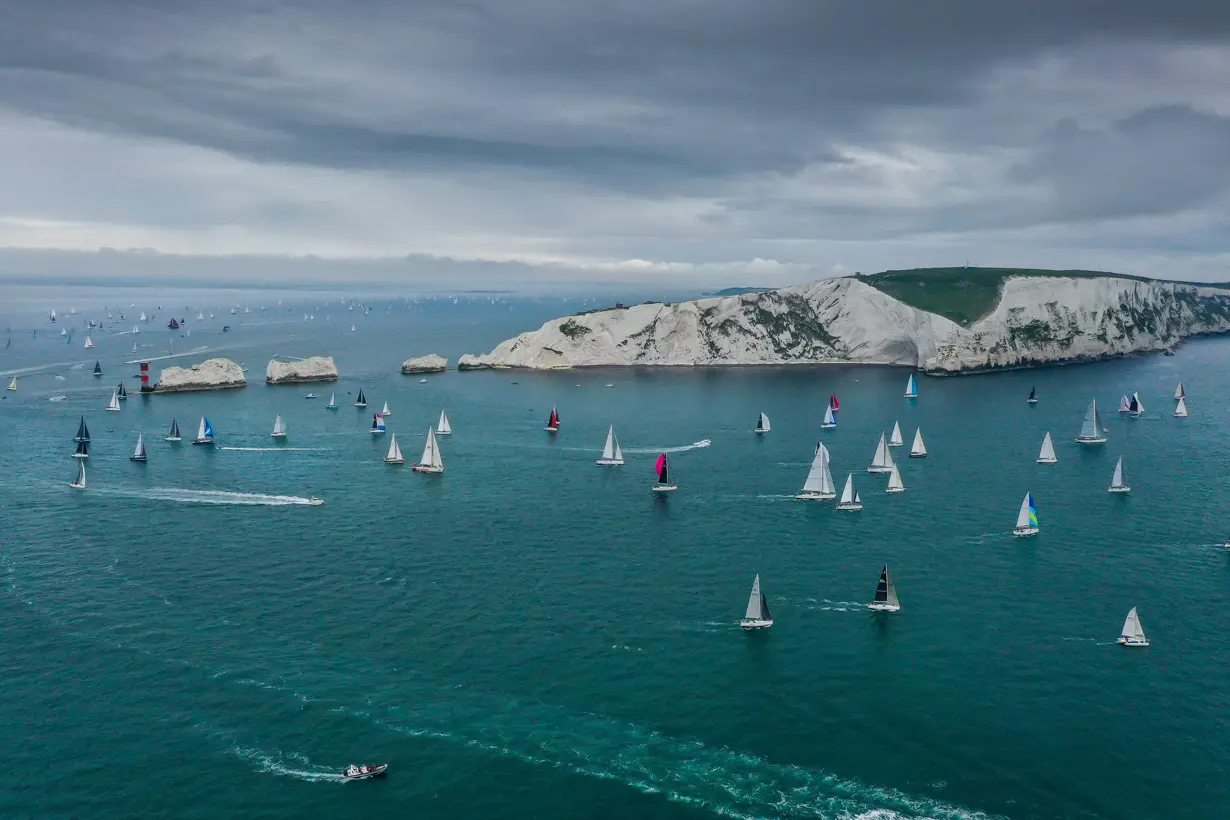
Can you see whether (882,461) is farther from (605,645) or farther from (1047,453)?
(605,645)

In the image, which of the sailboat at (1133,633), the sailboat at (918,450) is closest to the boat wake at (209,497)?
the sailboat at (1133,633)

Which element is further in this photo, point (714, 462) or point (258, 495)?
point (714, 462)

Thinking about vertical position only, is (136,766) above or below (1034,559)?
below

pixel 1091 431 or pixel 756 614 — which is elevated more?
pixel 1091 431

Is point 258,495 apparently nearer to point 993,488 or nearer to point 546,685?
point 546,685

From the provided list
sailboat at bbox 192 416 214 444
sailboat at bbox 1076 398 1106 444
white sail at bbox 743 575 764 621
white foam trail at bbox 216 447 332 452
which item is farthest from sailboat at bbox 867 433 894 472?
sailboat at bbox 192 416 214 444

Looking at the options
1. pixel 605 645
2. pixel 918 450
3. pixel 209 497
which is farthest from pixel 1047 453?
pixel 209 497

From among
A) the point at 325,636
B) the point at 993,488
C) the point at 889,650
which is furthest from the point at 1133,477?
the point at 325,636
